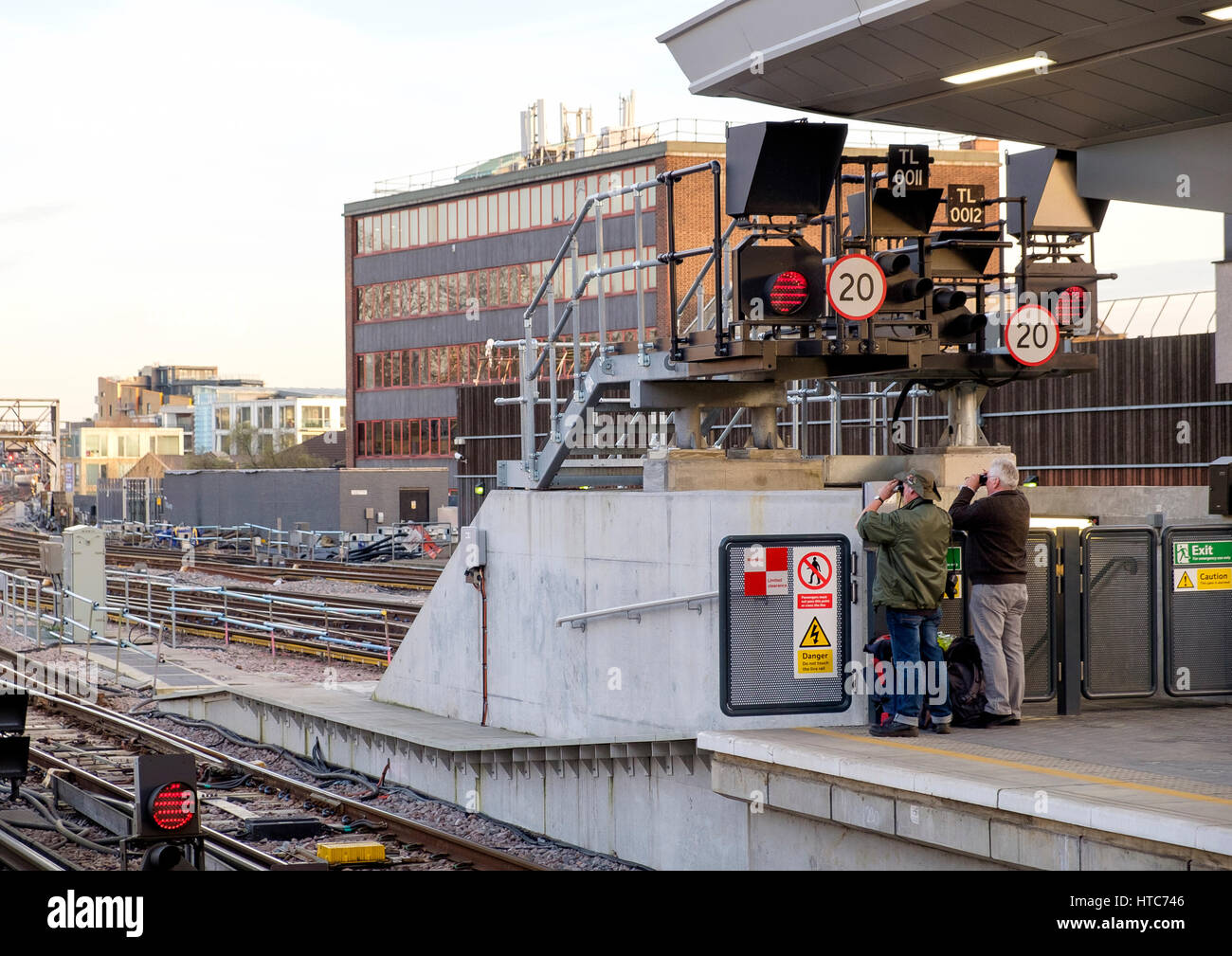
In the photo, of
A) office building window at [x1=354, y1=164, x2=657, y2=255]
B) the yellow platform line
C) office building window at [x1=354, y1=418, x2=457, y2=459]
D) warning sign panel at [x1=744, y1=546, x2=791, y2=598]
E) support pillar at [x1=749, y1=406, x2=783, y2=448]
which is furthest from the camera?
office building window at [x1=354, y1=418, x2=457, y2=459]

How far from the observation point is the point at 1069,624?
31.4 ft

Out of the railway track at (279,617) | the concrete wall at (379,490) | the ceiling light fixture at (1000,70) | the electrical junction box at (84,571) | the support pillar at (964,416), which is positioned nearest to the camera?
the ceiling light fixture at (1000,70)

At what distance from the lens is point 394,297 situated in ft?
234

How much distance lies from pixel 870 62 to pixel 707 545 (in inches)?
158

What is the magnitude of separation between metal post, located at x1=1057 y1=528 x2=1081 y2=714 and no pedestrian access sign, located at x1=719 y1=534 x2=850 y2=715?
1.47m

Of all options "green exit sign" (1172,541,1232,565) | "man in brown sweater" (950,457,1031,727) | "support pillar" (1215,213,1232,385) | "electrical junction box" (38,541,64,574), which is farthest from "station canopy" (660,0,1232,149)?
"electrical junction box" (38,541,64,574)

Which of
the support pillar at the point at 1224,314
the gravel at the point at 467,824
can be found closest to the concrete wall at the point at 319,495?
the support pillar at the point at 1224,314

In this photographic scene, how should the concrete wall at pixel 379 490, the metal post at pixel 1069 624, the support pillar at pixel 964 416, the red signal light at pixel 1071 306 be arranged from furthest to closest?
the concrete wall at pixel 379 490, the red signal light at pixel 1071 306, the support pillar at pixel 964 416, the metal post at pixel 1069 624

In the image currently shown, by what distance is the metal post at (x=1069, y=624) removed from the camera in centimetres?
955

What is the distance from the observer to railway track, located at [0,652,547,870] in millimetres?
10883

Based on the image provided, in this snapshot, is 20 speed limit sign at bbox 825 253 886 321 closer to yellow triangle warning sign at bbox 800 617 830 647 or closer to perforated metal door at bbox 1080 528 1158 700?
perforated metal door at bbox 1080 528 1158 700

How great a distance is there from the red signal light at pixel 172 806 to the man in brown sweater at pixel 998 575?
4.78 meters

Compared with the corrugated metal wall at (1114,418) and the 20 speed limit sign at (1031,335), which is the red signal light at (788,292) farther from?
the corrugated metal wall at (1114,418)
